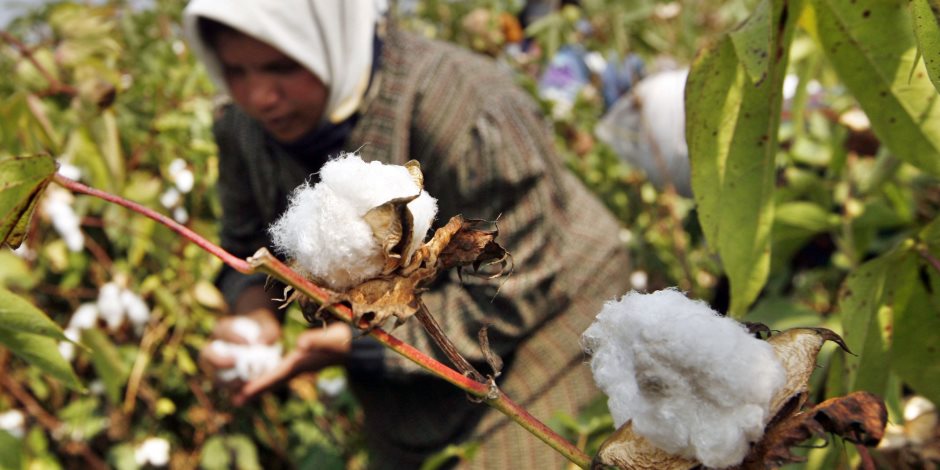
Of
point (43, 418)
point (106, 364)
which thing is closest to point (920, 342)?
point (106, 364)

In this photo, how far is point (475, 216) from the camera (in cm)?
126

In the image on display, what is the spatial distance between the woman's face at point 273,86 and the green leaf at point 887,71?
3.14ft

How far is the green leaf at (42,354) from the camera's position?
0.53 meters

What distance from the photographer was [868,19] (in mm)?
464

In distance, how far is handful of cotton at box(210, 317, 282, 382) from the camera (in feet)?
4.69

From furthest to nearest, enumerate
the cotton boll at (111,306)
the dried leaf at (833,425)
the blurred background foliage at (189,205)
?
the cotton boll at (111,306), the blurred background foliage at (189,205), the dried leaf at (833,425)

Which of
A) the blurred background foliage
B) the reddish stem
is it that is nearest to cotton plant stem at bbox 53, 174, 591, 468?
the reddish stem

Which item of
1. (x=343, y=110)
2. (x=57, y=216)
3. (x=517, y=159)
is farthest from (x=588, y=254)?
(x=57, y=216)

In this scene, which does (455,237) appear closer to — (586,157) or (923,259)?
(923,259)

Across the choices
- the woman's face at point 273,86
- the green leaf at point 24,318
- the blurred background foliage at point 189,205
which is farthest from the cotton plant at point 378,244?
the woman's face at point 273,86

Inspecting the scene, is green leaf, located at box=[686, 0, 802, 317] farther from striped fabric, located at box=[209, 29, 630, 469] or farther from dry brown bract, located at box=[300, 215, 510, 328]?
striped fabric, located at box=[209, 29, 630, 469]

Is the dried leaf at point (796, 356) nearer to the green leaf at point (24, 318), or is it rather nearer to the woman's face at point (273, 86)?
the green leaf at point (24, 318)

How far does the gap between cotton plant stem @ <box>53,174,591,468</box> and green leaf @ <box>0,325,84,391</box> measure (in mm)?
278

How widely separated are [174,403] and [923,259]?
1.97 m
